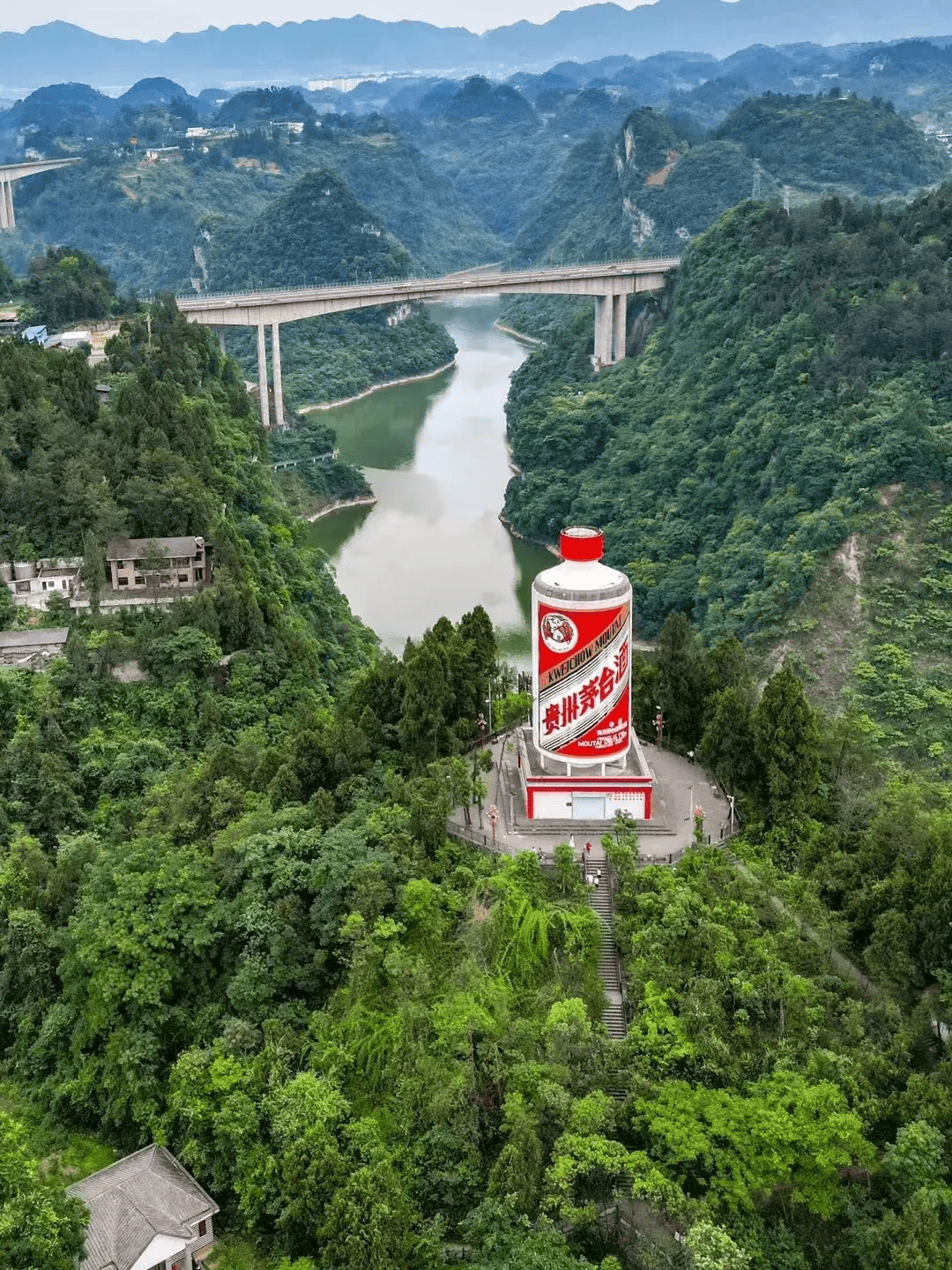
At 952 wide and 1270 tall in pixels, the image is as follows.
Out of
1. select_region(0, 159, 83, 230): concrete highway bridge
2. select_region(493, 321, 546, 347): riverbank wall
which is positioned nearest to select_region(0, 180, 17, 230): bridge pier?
select_region(0, 159, 83, 230): concrete highway bridge

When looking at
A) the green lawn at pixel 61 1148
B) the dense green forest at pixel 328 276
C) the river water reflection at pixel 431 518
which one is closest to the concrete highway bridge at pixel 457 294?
the river water reflection at pixel 431 518

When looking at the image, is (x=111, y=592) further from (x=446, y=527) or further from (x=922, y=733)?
(x=446, y=527)

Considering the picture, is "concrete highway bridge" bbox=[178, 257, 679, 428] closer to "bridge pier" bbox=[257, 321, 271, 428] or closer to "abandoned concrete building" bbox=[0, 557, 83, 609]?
"bridge pier" bbox=[257, 321, 271, 428]

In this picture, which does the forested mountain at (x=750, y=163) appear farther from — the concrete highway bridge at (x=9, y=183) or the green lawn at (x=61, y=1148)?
the green lawn at (x=61, y=1148)

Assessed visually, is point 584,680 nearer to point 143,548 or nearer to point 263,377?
point 143,548

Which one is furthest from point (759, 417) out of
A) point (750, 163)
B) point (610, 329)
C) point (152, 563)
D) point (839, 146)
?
point (839, 146)
